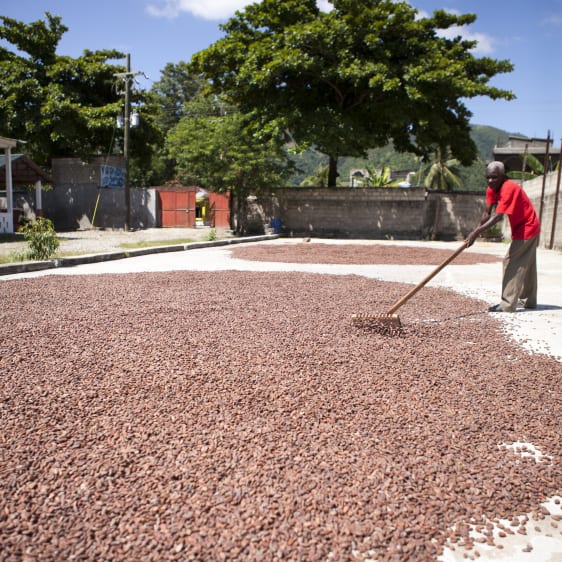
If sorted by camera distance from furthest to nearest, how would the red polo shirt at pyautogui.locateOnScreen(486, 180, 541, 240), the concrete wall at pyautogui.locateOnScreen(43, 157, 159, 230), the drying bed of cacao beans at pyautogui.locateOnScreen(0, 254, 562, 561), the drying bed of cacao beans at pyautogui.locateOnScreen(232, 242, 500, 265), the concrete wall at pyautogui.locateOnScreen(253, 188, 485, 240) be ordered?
the concrete wall at pyautogui.locateOnScreen(43, 157, 159, 230) → the concrete wall at pyautogui.locateOnScreen(253, 188, 485, 240) → the drying bed of cacao beans at pyautogui.locateOnScreen(232, 242, 500, 265) → the red polo shirt at pyautogui.locateOnScreen(486, 180, 541, 240) → the drying bed of cacao beans at pyautogui.locateOnScreen(0, 254, 562, 561)

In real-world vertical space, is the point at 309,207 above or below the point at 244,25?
below

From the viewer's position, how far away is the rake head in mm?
4262

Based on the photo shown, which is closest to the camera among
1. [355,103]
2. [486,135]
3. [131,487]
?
[131,487]

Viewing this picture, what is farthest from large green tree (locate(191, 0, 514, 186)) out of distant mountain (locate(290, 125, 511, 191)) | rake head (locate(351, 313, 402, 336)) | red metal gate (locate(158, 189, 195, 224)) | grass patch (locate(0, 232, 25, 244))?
distant mountain (locate(290, 125, 511, 191))

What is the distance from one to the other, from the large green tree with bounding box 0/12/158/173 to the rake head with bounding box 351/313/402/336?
21124 millimetres

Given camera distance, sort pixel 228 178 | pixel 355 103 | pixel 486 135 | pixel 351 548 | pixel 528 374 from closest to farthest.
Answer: pixel 351 548 < pixel 528 374 < pixel 228 178 < pixel 355 103 < pixel 486 135

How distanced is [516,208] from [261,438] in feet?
13.6

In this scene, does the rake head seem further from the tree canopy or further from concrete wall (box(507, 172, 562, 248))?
the tree canopy

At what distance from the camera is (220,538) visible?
1663 mm

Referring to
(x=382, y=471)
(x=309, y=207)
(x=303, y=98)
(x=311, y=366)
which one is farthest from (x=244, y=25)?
(x=382, y=471)

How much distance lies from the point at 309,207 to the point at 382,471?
756 inches

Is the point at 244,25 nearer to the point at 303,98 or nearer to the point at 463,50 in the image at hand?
the point at 303,98

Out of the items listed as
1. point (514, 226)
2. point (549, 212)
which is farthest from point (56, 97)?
point (514, 226)

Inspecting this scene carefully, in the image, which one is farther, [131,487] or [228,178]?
[228,178]
